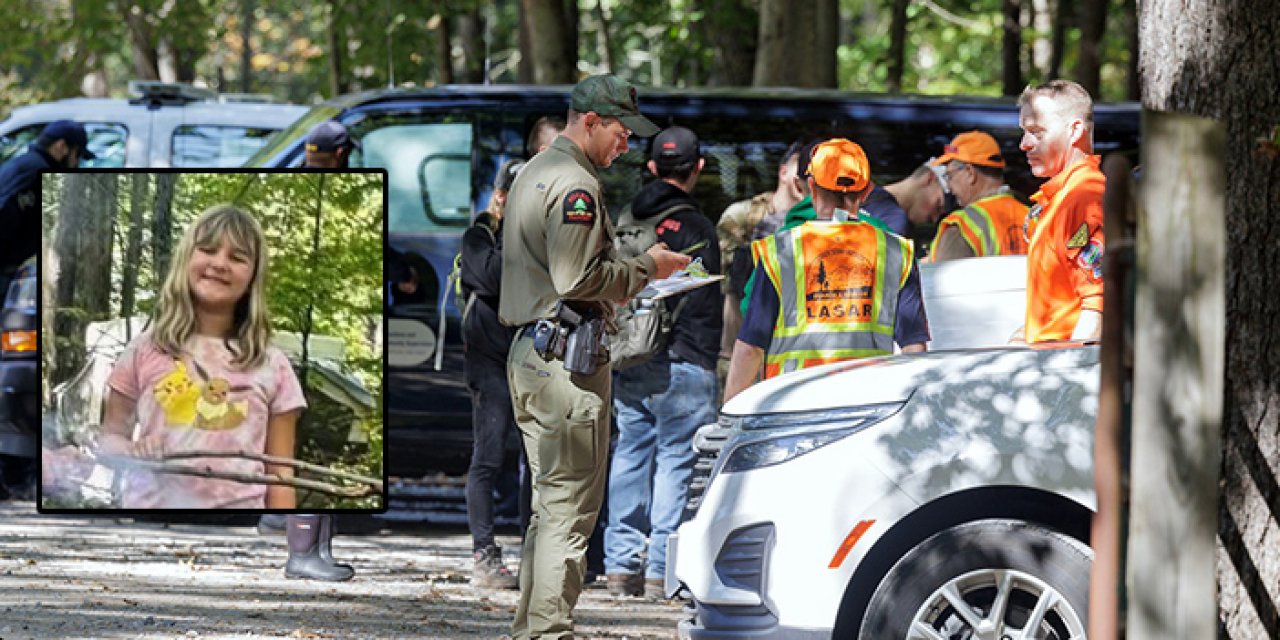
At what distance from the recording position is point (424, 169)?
34.5 ft

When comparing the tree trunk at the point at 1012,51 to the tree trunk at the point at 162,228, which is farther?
the tree trunk at the point at 1012,51

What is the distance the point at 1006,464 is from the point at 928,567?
0.36 m

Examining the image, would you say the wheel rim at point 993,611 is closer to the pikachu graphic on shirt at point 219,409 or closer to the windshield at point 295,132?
the pikachu graphic on shirt at point 219,409

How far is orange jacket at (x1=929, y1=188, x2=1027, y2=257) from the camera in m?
8.67

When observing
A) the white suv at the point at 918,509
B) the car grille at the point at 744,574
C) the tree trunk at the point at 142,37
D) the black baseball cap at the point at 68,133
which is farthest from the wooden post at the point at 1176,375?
the tree trunk at the point at 142,37

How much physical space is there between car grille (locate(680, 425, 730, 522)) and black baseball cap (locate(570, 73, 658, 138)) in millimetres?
1048

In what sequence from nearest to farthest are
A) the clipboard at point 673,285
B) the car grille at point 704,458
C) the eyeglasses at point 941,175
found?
1. the car grille at point 704,458
2. the clipboard at point 673,285
3. the eyeglasses at point 941,175

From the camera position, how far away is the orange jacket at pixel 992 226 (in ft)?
28.5

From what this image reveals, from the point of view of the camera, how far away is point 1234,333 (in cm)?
499

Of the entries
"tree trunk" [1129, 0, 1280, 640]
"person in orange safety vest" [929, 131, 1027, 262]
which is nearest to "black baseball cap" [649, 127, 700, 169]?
"person in orange safety vest" [929, 131, 1027, 262]

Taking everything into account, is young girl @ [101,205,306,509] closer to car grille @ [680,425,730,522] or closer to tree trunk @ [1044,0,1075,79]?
car grille @ [680,425,730,522]

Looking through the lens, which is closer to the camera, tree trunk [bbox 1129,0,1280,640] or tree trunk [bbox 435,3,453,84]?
tree trunk [bbox 1129,0,1280,640]

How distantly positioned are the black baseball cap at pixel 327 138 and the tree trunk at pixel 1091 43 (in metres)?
12.7

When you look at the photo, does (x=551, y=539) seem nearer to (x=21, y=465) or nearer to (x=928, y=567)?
(x=928, y=567)
